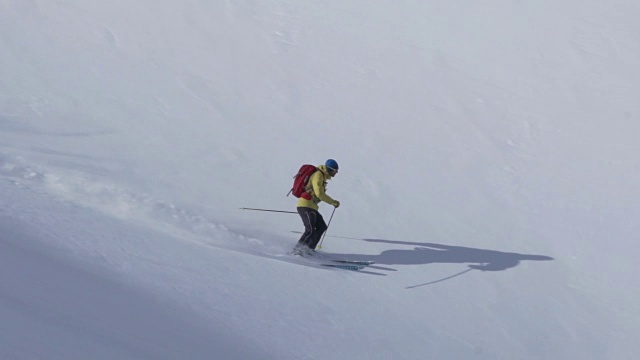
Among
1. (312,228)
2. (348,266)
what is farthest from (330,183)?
(348,266)

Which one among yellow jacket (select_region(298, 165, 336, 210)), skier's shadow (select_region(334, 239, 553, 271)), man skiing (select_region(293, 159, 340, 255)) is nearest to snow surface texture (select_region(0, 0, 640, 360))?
skier's shadow (select_region(334, 239, 553, 271))

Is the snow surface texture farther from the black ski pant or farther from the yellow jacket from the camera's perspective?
the yellow jacket

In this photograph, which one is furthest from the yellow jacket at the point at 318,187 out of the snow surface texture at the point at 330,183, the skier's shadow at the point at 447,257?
the skier's shadow at the point at 447,257

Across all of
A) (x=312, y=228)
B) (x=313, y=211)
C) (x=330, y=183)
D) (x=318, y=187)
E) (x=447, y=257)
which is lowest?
(x=330, y=183)

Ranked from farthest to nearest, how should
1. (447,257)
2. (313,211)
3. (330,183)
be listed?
(330,183) → (447,257) → (313,211)

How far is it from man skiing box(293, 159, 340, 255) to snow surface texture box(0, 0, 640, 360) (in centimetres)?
38

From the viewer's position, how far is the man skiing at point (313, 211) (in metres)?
9.35

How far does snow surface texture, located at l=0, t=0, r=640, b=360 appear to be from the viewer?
6746 mm

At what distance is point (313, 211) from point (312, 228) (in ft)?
0.72

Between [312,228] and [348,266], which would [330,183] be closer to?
[312,228]

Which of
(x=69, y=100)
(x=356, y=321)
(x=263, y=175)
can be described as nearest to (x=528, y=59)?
(x=263, y=175)

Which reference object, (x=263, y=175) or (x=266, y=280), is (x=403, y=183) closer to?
(x=263, y=175)

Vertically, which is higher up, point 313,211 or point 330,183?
point 313,211

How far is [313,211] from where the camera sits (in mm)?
9445
